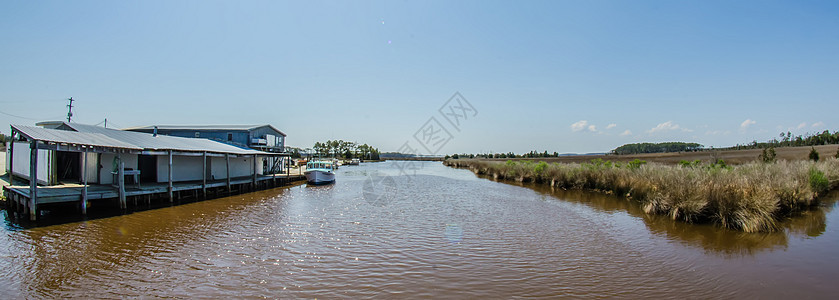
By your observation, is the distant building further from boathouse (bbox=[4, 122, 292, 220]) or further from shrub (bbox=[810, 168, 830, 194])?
shrub (bbox=[810, 168, 830, 194])

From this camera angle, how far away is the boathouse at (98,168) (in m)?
13.0

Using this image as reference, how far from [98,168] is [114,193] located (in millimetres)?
4080

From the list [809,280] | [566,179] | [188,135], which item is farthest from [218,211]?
[188,135]

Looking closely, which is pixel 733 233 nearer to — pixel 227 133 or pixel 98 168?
pixel 98 168

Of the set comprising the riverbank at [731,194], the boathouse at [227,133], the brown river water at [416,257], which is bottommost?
the brown river water at [416,257]

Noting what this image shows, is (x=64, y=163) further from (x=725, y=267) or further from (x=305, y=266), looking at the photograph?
(x=725, y=267)

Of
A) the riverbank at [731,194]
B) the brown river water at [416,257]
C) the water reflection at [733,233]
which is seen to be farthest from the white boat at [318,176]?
the water reflection at [733,233]

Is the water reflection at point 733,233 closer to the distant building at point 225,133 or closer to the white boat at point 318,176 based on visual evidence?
the white boat at point 318,176

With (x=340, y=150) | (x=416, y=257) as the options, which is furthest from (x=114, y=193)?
(x=340, y=150)

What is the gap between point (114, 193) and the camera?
14.8 m

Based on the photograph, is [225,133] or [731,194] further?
[225,133]

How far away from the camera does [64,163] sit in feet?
61.5

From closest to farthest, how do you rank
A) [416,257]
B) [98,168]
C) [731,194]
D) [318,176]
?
[416,257]
[731,194]
[98,168]
[318,176]

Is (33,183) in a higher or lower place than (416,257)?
higher
